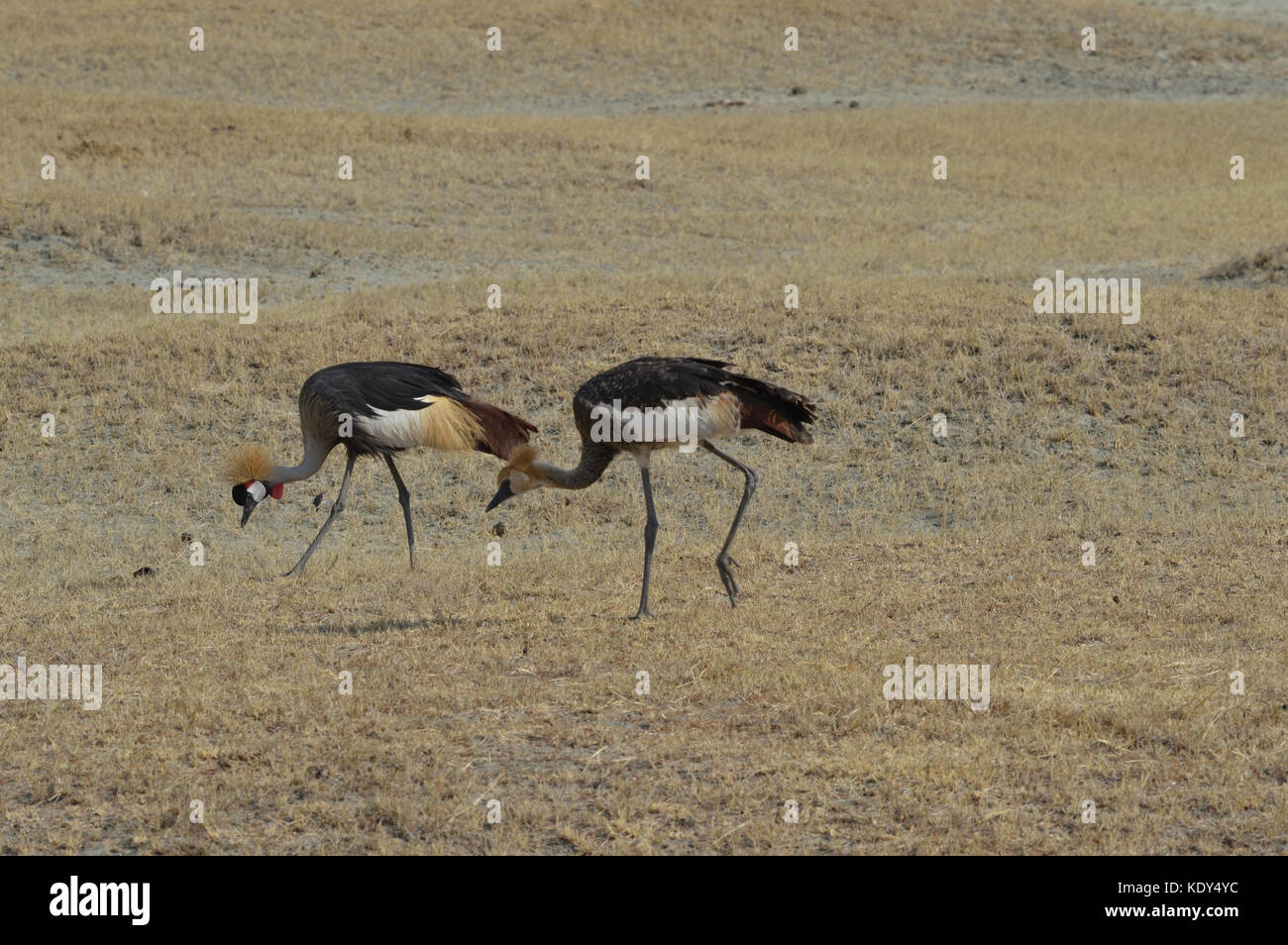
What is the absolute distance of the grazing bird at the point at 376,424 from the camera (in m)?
11.6

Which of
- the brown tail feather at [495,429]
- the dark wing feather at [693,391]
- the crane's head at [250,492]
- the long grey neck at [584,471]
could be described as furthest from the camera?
the brown tail feather at [495,429]

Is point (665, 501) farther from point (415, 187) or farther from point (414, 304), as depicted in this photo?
point (415, 187)

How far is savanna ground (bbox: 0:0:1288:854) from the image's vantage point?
6.94m

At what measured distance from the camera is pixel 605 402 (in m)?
9.74

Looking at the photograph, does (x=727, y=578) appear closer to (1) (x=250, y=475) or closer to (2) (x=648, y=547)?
(2) (x=648, y=547)

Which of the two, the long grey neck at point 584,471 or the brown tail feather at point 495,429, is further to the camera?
the brown tail feather at point 495,429

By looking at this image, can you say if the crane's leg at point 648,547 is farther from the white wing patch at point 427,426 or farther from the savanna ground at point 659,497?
the white wing patch at point 427,426

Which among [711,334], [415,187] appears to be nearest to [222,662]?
[711,334]

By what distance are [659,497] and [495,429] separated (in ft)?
8.46

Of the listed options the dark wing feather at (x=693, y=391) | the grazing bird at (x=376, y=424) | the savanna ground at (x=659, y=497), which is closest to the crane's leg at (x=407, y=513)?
the grazing bird at (x=376, y=424)

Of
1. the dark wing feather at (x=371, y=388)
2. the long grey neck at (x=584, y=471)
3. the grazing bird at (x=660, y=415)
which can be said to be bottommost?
the long grey neck at (x=584, y=471)

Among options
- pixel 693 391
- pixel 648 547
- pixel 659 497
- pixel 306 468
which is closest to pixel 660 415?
pixel 693 391

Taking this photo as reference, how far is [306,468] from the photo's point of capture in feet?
38.5

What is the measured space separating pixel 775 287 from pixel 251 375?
273 inches
